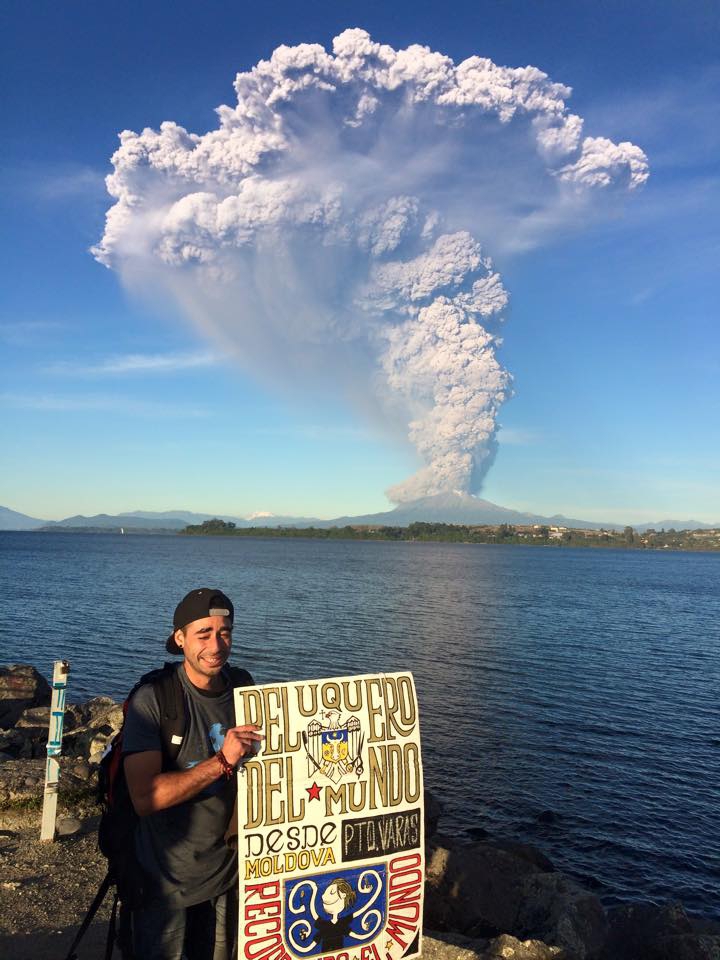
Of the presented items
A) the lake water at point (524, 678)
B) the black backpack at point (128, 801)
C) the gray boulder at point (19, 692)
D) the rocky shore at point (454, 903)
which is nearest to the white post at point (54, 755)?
the rocky shore at point (454, 903)

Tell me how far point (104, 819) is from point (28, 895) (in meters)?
3.95

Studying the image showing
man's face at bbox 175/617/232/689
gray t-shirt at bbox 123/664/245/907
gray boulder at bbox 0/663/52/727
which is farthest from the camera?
gray boulder at bbox 0/663/52/727

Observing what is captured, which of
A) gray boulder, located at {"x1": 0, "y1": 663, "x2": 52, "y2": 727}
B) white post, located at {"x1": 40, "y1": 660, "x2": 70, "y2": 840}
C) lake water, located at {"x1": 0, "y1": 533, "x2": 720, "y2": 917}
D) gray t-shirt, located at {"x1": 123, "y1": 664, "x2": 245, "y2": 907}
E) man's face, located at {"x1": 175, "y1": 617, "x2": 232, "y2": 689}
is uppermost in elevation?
man's face, located at {"x1": 175, "y1": 617, "x2": 232, "y2": 689}

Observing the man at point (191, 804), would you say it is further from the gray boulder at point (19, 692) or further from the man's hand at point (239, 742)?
the gray boulder at point (19, 692)

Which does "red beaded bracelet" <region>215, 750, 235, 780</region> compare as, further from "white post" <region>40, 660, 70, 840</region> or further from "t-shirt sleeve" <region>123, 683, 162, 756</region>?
"white post" <region>40, 660, 70, 840</region>

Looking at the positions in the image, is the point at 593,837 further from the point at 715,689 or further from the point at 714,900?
the point at 715,689

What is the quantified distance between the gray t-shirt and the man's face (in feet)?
0.28

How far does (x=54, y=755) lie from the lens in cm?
877

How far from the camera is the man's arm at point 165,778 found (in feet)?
12.9

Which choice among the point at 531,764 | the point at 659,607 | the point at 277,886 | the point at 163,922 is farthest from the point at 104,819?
the point at 659,607

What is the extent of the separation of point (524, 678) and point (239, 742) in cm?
3076

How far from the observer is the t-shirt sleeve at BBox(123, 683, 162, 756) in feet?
13.1

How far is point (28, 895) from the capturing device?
715cm

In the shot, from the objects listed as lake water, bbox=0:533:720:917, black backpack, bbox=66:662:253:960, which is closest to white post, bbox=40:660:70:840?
black backpack, bbox=66:662:253:960
